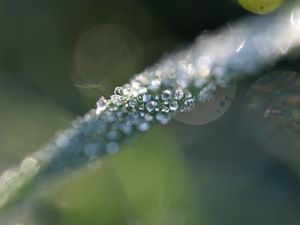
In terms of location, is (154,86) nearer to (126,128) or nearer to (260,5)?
(126,128)

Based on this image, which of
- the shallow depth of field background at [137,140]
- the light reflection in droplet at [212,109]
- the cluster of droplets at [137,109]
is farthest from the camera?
the light reflection in droplet at [212,109]

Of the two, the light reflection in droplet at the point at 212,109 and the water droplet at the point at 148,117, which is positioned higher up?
the light reflection in droplet at the point at 212,109

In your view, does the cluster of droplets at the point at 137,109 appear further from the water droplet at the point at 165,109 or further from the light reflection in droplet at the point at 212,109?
the light reflection in droplet at the point at 212,109

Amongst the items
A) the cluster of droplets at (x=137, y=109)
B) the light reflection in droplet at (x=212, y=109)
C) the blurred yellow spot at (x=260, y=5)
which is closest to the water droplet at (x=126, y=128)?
the cluster of droplets at (x=137, y=109)

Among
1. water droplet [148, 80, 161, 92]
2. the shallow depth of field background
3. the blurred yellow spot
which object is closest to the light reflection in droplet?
the shallow depth of field background

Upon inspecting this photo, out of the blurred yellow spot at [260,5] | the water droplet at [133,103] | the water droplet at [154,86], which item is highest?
the blurred yellow spot at [260,5]

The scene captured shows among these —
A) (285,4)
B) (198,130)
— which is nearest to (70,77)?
(198,130)
